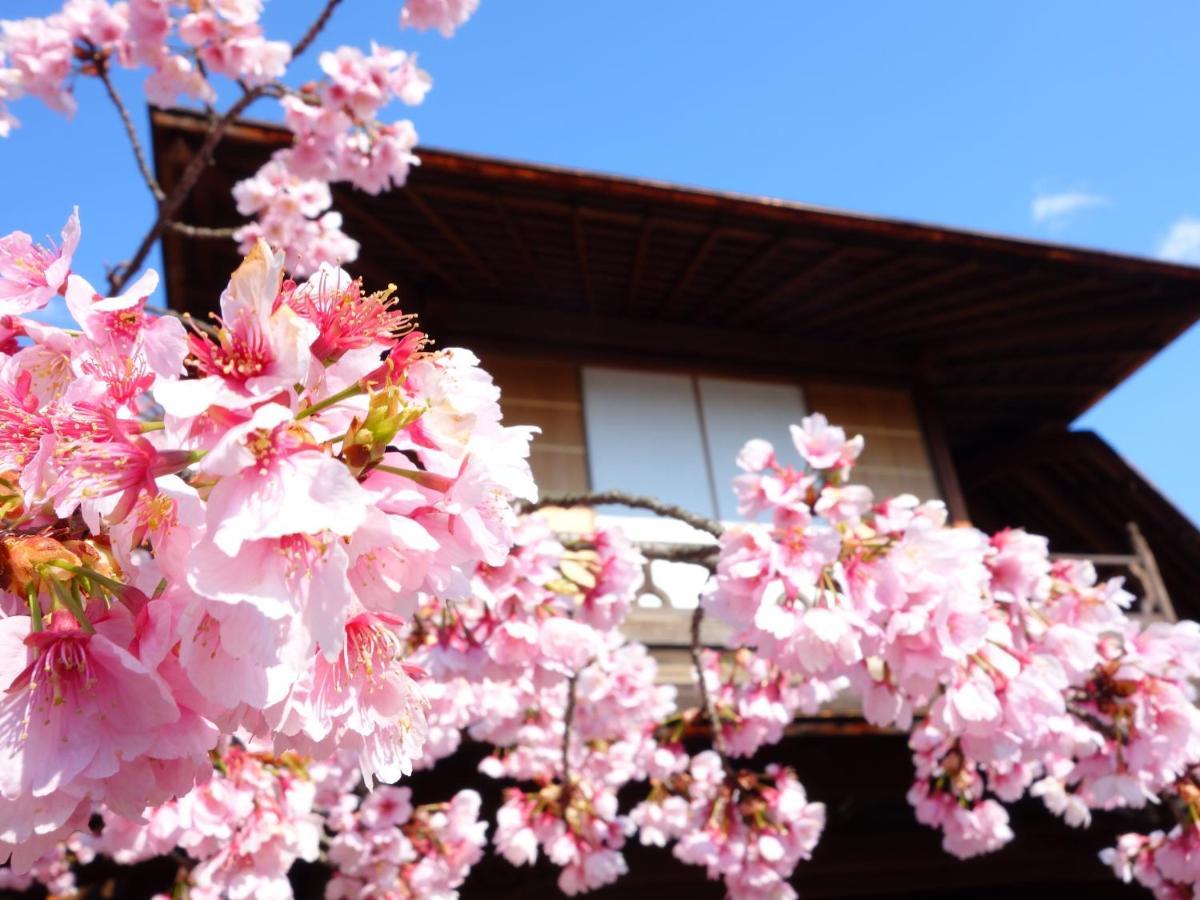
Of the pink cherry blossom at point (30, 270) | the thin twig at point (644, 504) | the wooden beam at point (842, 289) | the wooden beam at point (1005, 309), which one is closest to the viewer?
the pink cherry blossom at point (30, 270)

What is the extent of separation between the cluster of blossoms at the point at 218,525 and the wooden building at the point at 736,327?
415cm

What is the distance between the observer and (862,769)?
5.57 m

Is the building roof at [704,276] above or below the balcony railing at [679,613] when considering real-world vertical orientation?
above

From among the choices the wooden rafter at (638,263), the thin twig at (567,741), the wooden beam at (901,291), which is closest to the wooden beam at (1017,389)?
the wooden beam at (901,291)

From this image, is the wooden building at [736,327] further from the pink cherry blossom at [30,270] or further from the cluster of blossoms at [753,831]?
the pink cherry blossom at [30,270]

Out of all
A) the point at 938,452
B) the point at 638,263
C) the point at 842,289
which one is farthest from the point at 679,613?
the point at 938,452

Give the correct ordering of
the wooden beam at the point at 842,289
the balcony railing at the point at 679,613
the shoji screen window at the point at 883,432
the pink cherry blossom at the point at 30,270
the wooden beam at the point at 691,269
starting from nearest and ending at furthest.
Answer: the pink cherry blossom at the point at 30,270 → the balcony railing at the point at 679,613 → the wooden beam at the point at 691,269 → the wooden beam at the point at 842,289 → the shoji screen window at the point at 883,432

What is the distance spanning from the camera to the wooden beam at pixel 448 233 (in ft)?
18.2

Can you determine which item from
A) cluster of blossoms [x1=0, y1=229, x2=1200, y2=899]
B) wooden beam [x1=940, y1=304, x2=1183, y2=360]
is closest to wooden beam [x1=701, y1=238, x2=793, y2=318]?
wooden beam [x1=940, y1=304, x2=1183, y2=360]

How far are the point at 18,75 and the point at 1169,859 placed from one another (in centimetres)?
513

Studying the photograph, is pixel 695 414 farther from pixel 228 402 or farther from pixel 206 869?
pixel 228 402

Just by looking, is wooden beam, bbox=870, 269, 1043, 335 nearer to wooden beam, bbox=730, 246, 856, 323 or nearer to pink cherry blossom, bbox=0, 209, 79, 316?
wooden beam, bbox=730, 246, 856, 323

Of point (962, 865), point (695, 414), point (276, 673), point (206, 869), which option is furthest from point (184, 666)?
point (962, 865)

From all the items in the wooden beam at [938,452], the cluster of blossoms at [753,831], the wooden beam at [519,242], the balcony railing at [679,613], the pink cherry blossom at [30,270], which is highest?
the wooden beam at [519,242]
